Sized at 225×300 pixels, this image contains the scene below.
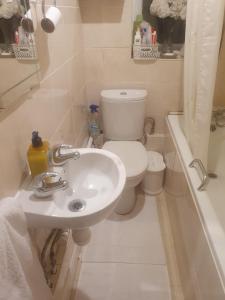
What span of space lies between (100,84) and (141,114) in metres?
0.43

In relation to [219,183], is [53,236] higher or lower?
higher

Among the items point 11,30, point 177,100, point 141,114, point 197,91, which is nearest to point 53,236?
point 11,30

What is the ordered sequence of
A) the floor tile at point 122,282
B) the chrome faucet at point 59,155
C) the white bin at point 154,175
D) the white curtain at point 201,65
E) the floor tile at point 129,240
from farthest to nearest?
the white bin at point 154,175 → the floor tile at point 129,240 → the floor tile at point 122,282 → the white curtain at point 201,65 → the chrome faucet at point 59,155

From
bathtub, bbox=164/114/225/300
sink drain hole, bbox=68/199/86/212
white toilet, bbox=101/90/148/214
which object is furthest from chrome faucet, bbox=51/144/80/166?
white toilet, bbox=101/90/148/214

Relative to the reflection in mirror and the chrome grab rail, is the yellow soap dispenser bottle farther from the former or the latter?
the chrome grab rail

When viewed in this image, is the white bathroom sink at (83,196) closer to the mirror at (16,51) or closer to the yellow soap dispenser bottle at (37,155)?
the yellow soap dispenser bottle at (37,155)

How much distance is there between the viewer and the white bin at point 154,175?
74.2 inches

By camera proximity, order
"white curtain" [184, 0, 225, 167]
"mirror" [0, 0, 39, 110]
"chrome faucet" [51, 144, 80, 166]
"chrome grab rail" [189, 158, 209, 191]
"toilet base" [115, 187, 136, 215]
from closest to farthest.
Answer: "mirror" [0, 0, 39, 110] < "chrome faucet" [51, 144, 80, 166] < "white curtain" [184, 0, 225, 167] < "chrome grab rail" [189, 158, 209, 191] < "toilet base" [115, 187, 136, 215]

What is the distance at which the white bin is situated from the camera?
6.18 ft

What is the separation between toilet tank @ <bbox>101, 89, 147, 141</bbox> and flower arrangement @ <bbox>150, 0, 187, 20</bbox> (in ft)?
1.82

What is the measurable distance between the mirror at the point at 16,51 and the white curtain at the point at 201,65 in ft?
2.60

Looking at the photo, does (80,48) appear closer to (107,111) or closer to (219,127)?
(107,111)

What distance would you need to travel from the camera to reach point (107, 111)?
1.82 meters

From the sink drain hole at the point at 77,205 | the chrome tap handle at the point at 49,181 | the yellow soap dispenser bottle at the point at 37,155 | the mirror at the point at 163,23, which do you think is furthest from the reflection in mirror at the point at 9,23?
the mirror at the point at 163,23
